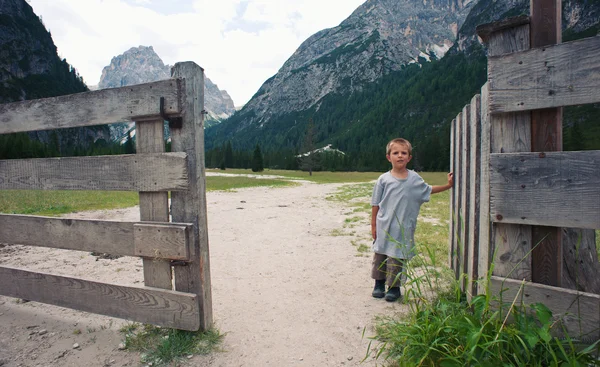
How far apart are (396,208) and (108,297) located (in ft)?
11.4

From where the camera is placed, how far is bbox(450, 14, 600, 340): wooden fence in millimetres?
2176

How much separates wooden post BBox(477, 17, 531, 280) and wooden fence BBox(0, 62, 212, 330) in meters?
2.65

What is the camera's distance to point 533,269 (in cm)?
249

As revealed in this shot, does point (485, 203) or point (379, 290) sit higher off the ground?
point (485, 203)

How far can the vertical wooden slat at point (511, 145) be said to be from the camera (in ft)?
8.06

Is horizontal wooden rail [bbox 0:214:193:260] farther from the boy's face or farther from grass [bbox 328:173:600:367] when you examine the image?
the boy's face

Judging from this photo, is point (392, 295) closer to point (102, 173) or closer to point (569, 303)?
point (569, 303)

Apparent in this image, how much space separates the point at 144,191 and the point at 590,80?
3.77 m

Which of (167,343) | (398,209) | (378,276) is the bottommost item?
(167,343)

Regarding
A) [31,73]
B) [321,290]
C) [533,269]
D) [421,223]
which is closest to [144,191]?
[321,290]

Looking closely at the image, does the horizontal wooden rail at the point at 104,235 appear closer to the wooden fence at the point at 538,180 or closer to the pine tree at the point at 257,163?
the wooden fence at the point at 538,180

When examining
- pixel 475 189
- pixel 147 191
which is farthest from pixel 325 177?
pixel 147 191

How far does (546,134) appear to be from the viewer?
2.38 m

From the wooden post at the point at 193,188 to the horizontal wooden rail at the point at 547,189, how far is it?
8.50 ft
